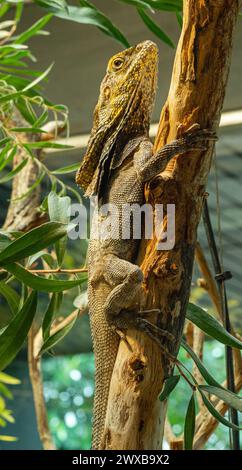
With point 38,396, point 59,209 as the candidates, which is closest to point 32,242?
point 59,209

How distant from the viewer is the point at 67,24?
9.55 ft

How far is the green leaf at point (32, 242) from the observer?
44.1 inches

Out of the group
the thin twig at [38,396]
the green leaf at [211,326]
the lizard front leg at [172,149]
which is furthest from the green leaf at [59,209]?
the thin twig at [38,396]

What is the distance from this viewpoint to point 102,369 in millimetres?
1158

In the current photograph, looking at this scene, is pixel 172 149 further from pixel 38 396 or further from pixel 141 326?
pixel 38 396

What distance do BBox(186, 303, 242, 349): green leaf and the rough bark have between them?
0.46ft

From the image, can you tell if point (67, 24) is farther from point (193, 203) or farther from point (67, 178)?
point (193, 203)

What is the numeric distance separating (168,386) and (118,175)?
445 mm

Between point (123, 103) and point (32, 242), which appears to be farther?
point (123, 103)

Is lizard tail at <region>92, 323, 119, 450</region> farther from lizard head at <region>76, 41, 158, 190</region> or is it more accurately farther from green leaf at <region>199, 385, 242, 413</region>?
lizard head at <region>76, 41, 158, 190</region>

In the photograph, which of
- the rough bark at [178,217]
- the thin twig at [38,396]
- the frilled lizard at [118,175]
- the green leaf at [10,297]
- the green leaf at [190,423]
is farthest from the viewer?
the thin twig at [38,396]

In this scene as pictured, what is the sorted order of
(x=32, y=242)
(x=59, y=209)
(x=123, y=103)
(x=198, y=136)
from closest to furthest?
(x=198, y=136)
(x=32, y=242)
(x=59, y=209)
(x=123, y=103)

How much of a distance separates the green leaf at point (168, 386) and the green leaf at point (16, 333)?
31 centimetres

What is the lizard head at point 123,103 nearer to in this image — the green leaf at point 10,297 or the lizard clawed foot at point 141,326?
the green leaf at point 10,297
